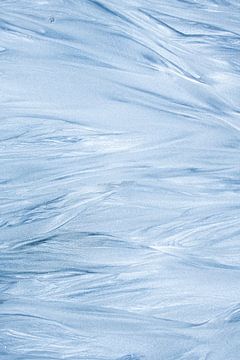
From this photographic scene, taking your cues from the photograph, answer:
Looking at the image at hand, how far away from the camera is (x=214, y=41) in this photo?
88 cm

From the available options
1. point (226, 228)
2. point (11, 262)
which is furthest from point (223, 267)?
point (11, 262)

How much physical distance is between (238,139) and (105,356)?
42cm

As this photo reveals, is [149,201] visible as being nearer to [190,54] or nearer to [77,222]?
[77,222]

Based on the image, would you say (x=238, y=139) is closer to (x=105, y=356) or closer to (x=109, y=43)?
(x=109, y=43)

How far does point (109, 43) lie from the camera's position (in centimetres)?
87

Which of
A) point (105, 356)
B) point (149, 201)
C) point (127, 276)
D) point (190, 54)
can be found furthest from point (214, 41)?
point (105, 356)

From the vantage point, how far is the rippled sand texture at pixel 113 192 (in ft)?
2.68

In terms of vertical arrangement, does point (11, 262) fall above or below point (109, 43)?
below

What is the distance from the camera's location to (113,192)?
83 centimetres

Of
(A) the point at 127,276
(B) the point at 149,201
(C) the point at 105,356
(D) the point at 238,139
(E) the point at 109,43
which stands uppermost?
(E) the point at 109,43

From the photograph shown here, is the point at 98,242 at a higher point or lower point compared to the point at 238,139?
lower

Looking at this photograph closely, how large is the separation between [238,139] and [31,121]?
1.14ft

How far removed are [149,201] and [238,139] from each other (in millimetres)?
183

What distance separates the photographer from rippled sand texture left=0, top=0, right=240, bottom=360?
817 millimetres
